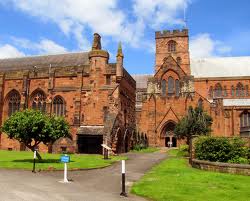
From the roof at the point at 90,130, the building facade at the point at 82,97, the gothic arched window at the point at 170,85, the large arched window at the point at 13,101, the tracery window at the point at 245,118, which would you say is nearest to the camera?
the roof at the point at 90,130

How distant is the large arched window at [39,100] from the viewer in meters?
44.4

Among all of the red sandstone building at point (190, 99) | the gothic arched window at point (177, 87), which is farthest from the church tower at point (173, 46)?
the gothic arched window at point (177, 87)

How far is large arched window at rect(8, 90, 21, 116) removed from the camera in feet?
151

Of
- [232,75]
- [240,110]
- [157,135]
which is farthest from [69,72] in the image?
[232,75]

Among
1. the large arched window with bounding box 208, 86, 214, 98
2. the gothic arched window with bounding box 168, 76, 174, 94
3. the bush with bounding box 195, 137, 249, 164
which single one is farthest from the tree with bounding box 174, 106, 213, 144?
the large arched window with bounding box 208, 86, 214, 98

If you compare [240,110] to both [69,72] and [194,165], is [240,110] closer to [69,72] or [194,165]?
[69,72]

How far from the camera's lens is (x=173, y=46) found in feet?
241

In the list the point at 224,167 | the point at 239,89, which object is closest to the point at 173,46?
the point at 239,89

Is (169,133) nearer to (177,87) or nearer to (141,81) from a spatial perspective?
(177,87)

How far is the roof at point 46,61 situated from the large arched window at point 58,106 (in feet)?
20.2

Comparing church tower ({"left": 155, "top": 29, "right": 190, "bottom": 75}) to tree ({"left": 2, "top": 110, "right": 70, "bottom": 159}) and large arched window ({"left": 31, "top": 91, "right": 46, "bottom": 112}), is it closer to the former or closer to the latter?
large arched window ({"left": 31, "top": 91, "right": 46, "bottom": 112})

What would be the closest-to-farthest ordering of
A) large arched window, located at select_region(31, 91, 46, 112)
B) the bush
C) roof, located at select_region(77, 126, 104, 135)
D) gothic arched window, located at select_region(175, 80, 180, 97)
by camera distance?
1. the bush
2. roof, located at select_region(77, 126, 104, 135)
3. large arched window, located at select_region(31, 91, 46, 112)
4. gothic arched window, located at select_region(175, 80, 180, 97)

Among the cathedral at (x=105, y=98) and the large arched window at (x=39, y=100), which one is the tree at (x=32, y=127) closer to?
the cathedral at (x=105, y=98)

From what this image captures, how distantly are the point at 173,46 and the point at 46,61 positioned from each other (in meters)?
33.5
